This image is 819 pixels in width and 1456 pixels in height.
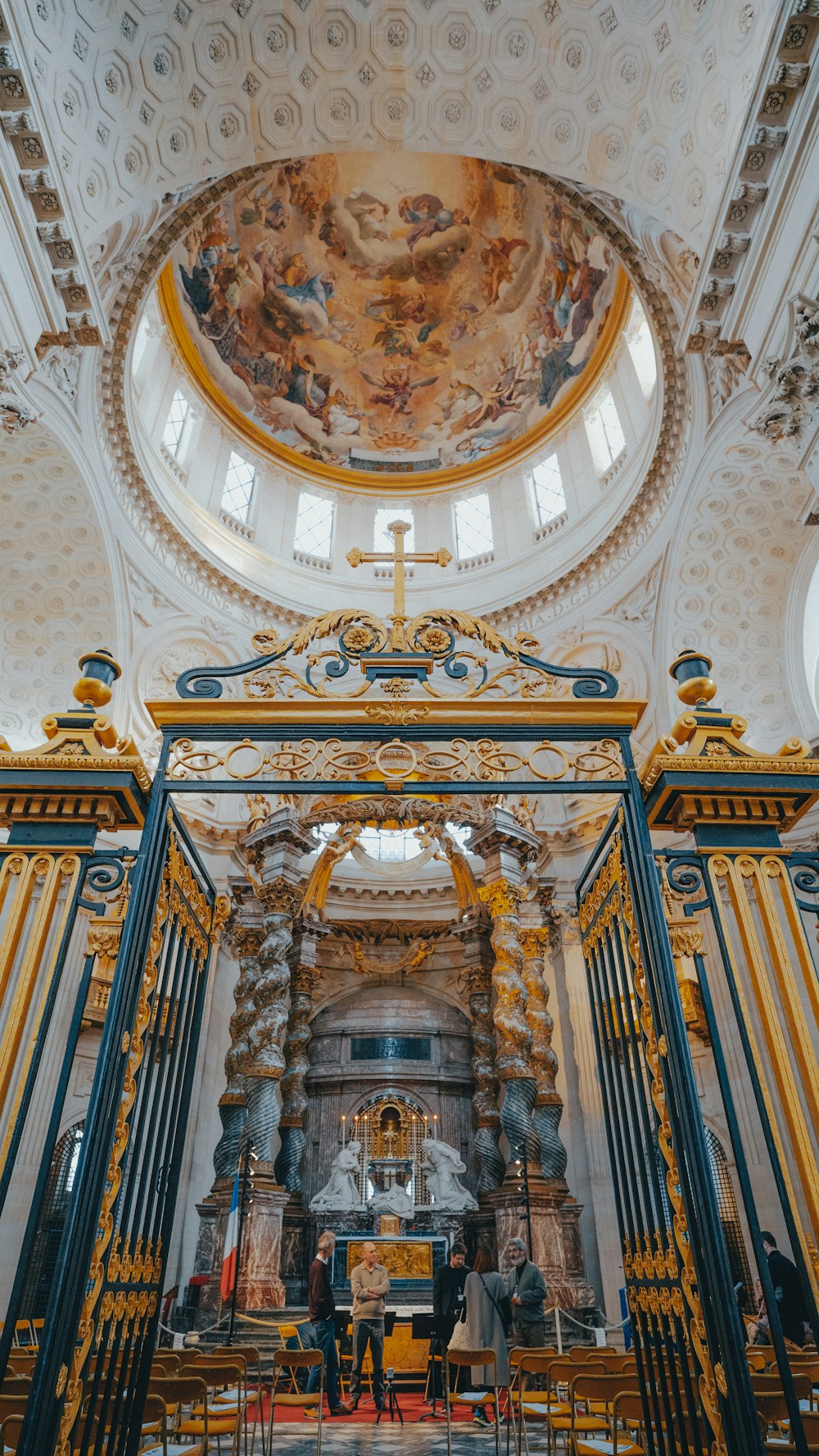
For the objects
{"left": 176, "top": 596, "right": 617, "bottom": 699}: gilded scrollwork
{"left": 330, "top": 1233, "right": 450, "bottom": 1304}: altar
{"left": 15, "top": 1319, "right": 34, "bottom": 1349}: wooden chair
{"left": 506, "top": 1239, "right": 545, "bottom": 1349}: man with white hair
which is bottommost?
{"left": 15, "top": 1319, "right": 34, "bottom": 1349}: wooden chair

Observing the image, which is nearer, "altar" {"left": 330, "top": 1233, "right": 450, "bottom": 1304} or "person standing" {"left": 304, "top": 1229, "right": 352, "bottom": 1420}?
"person standing" {"left": 304, "top": 1229, "right": 352, "bottom": 1420}

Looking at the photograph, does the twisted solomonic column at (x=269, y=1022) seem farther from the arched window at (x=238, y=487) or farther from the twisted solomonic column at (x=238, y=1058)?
the arched window at (x=238, y=487)

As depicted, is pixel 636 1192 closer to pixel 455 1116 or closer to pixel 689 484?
pixel 689 484

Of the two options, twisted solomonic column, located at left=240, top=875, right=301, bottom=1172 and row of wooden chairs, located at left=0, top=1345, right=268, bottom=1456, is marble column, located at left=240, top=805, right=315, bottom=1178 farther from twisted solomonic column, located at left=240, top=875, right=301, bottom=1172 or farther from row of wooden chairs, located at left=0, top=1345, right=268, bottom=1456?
row of wooden chairs, located at left=0, top=1345, right=268, bottom=1456

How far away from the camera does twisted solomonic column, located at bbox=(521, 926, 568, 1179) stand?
1323 cm

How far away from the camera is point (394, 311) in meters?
21.6

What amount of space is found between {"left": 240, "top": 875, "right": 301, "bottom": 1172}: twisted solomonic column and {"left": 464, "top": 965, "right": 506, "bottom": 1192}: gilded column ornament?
328 centimetres

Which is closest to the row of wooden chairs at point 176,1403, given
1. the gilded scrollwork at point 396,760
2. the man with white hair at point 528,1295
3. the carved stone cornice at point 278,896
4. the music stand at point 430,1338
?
the man with white hair at point 528,1295

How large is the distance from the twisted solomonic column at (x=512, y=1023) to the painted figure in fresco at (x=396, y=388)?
13.2 metres

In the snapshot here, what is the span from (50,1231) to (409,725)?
11736mm

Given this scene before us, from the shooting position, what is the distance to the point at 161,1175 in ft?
17.1

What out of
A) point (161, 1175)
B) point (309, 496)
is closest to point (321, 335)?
point (309, 496)

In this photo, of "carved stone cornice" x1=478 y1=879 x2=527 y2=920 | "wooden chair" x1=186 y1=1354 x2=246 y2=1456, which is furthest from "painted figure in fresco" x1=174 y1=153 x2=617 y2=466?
"wooden chair" x1=186 y1=1354 x2=246 y2=1456

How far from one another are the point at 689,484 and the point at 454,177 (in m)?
10.8
